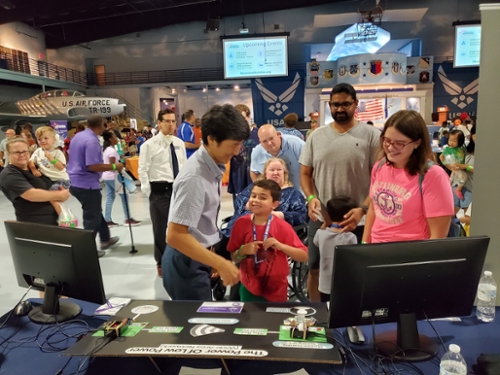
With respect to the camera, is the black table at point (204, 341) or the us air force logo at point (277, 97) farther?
the us air force logo at point (277, 97)

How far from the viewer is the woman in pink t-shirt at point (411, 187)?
158 cm

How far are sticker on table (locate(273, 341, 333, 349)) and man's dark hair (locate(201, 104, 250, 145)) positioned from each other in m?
0.76

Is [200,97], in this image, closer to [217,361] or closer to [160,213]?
[160,213]

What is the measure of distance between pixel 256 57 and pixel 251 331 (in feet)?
39.9

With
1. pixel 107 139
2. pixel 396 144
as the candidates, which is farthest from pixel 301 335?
pixel 107 139

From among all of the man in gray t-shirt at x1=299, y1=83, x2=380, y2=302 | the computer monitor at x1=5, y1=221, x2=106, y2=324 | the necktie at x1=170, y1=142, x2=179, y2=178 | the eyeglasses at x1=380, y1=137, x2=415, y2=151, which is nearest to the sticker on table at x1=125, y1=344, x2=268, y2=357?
the computer monitor at x1=5, y1=221, x2=106, y2=324

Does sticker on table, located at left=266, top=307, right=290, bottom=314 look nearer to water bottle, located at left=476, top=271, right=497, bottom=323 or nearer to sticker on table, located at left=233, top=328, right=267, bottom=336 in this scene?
sticker on table, located at left=233, top=328, right=267, bottom=336

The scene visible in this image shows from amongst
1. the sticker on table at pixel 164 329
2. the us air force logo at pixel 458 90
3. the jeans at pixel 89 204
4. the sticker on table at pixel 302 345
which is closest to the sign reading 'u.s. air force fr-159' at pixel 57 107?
the jeans at pixel 89 204

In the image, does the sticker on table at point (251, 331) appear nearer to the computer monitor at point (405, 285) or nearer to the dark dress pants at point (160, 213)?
the computer monitor at point (405, 285)

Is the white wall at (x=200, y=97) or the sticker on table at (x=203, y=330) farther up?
the white wall at (x=200, y=97)

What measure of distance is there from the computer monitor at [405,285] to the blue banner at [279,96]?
14.6 meters

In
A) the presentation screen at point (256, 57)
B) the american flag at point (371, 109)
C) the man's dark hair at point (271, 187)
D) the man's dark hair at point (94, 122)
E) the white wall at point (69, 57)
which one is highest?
the white wall at point (69, 57)

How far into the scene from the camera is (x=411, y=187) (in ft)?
5.41

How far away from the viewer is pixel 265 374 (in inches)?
47.1
